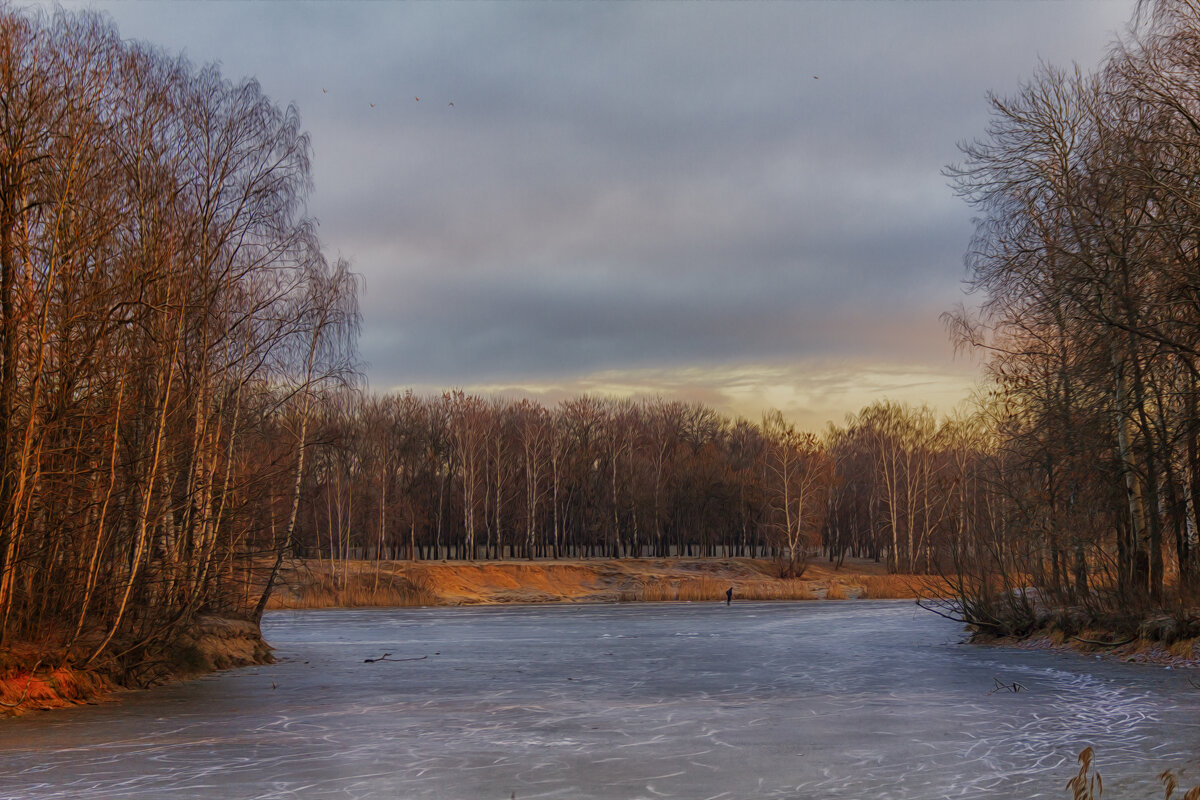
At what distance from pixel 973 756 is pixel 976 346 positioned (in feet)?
51.4

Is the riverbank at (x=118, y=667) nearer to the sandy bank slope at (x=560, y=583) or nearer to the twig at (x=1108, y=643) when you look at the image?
the twig at (x=1108, y=643)

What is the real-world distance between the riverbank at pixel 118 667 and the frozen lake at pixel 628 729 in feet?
1.52

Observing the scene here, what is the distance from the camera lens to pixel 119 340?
14.4 meters

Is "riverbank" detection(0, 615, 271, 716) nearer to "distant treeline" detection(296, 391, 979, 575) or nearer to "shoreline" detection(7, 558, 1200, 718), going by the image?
"shoreline" detection(7, 558, 1200, 718)

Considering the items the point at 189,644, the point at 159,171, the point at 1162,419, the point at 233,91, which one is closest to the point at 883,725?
the point at 1162,419

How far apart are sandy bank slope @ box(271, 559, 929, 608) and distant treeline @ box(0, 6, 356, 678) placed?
2346 cm

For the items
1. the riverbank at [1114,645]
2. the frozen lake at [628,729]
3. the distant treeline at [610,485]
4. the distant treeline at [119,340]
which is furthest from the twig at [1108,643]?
the distant treeline at [610,485]

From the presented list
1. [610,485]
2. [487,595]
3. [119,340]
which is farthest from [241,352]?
[610,485]

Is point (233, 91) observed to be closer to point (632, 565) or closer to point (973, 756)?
point (973, 756)

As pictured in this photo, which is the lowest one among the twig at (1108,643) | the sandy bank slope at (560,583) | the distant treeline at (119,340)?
the sandy bank slope at (560,583)

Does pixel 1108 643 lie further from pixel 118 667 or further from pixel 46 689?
pixel 46 689

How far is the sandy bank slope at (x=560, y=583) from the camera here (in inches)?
1865

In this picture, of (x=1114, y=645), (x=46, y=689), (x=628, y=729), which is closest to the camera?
(x=628, y=729)

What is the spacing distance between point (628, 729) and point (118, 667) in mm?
7809
